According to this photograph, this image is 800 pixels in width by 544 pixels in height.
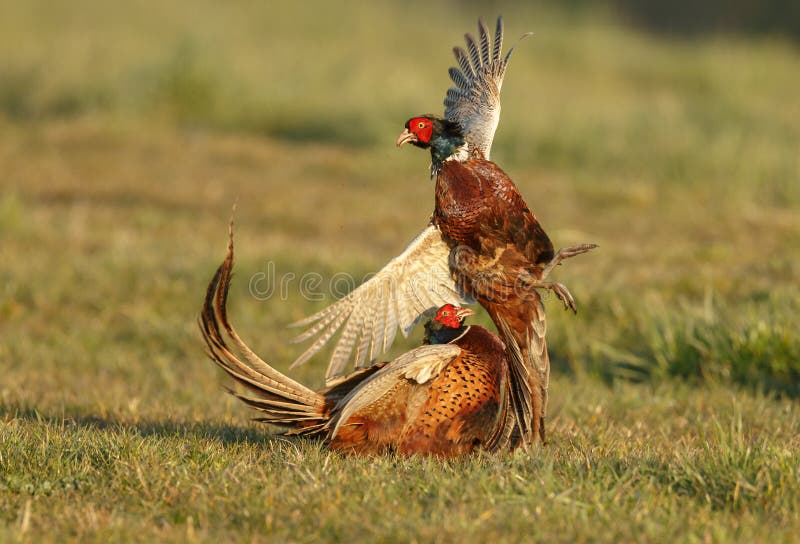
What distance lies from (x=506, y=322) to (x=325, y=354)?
3089mm

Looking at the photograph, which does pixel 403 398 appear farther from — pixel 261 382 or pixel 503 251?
pixel 503 251

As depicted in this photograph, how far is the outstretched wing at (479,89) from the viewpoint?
172 inches

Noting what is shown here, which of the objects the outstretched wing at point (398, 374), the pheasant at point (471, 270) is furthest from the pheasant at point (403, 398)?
the pheasant at point (471, 270)

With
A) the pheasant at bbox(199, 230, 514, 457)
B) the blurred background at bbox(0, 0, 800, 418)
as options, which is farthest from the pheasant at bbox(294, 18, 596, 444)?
the blurred background at bbox(0, 0, 800, 418)

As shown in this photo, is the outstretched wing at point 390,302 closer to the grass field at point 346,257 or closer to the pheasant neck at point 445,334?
the pheasant neck at point 445,334

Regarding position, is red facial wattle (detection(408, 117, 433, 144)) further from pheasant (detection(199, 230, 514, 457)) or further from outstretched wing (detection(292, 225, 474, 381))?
pheasant (detection(199, 230, 514, 457))

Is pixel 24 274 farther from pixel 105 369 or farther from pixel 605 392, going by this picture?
pixel 605 392

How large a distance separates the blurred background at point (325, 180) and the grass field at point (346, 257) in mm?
36

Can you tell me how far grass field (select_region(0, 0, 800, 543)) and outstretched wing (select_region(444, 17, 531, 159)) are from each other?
4.36ft

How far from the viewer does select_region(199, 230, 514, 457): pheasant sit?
3875 mm

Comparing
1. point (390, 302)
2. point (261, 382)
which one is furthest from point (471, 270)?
point (261, 382)

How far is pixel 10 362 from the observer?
20.9ft

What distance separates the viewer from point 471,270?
4102 millimetres

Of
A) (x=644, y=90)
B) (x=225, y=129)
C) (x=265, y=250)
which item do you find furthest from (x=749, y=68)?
(x=265, y=250)
